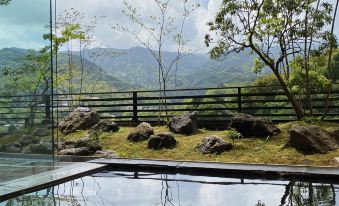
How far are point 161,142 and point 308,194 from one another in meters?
3.49

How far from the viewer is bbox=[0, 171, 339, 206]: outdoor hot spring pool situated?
4.08 m

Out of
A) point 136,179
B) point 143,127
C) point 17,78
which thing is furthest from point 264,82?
point 17,78

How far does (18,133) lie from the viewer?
15.1 feet

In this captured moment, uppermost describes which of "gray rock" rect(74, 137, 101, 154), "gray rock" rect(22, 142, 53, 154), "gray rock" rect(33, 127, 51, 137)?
"gray rock" rect(33, 127, 51, 137)

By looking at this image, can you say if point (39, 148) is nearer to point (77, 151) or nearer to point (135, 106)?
point (77, 151)

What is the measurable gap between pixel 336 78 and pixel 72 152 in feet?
33.3

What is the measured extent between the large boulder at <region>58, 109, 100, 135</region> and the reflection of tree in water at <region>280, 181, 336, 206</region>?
5900 millimetres

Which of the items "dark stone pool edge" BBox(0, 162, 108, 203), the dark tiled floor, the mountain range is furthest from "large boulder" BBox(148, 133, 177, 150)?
the mountain range

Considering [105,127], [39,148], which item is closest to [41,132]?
[39,148]

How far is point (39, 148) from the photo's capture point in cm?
488

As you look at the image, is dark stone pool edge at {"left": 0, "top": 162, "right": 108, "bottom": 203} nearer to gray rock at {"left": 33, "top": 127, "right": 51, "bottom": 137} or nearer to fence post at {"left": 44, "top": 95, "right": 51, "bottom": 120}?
gray rock at {"left": 33, "top": 127, "right": 51, "bottom": 137}

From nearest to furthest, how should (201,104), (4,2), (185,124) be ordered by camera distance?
(4,2), (185,124), (201,104)

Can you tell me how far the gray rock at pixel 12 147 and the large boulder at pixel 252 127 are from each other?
4191mm

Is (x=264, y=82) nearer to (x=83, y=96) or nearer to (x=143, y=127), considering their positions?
(x=83, y=96)
